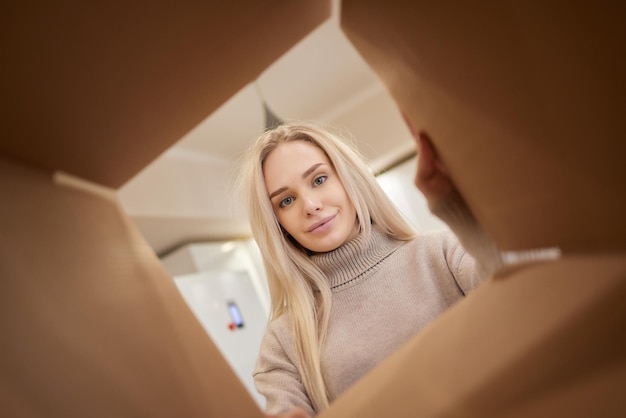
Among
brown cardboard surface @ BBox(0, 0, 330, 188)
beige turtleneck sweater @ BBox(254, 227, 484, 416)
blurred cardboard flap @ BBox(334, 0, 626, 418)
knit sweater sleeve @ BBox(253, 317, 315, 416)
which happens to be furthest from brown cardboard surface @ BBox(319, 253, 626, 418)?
knit sweater sleeve @ BBox(253, 317, 315, 416)

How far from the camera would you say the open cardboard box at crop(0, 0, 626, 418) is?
12cm

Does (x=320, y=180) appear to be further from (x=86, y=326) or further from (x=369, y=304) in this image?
(x=86, y=326)

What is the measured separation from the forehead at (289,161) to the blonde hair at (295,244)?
2cm

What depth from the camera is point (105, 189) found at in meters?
0.18

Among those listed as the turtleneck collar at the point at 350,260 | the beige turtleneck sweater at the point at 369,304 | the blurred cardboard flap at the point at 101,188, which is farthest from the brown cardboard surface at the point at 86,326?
the turtleneck collar at the point at 350,260

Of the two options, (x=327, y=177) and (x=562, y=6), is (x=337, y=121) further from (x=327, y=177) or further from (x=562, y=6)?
(x=562, y=6)

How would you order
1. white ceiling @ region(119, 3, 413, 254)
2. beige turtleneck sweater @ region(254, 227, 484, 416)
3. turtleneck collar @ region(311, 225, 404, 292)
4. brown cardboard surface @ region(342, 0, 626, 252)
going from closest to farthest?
brown cardboard surface @ region(342, 0, 626, 252) → white ceiling @ region(119, 3, 413, 254) → beige turtleneck sweater @ region(254, 227, 484, 416) → turtleneck collar @ region(311, 225, 404, 292)

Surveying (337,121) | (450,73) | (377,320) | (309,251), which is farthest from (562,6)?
(337,121)

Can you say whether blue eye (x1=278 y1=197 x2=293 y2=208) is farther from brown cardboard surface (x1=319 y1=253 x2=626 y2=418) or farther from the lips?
brown cardboard surface (x1=319 y1=253 x2=626 y2=418)

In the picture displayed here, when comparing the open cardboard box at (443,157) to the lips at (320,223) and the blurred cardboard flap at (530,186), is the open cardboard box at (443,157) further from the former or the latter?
the lips at (320,223)

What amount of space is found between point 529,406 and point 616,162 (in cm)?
6

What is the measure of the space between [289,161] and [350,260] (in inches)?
7.2

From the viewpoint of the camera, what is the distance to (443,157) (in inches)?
6.7

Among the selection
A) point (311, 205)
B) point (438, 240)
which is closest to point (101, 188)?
point (311, 205)
